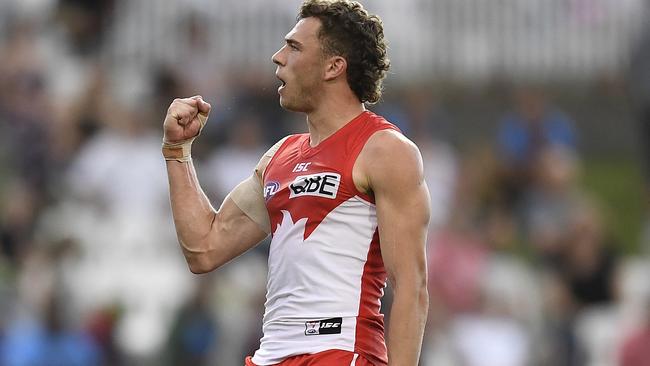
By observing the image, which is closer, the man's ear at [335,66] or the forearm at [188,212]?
the man's ear at [335,66]

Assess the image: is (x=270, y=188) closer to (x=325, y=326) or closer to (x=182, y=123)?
(x=182, y=123)

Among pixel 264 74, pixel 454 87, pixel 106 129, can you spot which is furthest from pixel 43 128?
pixel 454 87

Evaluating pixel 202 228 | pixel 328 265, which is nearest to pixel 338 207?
pixel 328 265

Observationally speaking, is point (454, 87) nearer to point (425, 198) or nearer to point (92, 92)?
point (92, 92)

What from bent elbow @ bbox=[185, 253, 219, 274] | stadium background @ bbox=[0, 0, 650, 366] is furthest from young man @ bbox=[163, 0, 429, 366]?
stadium background @ bbox=[0, 0, 650, 366]

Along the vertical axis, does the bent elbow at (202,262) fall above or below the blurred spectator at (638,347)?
above

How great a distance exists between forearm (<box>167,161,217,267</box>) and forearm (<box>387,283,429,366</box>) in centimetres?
119

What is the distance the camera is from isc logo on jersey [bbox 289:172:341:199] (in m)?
6.14

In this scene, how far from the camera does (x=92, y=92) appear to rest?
1499cm

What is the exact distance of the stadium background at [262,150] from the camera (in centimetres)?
1280

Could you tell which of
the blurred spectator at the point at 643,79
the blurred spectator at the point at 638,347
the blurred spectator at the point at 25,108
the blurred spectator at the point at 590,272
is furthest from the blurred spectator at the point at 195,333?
the blurred spectator at the point at 643,79

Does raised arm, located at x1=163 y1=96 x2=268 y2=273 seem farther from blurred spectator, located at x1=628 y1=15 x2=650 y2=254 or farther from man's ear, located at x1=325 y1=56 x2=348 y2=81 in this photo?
blurred spectator, located at x1=628 y1=15 x2=650 y2=254

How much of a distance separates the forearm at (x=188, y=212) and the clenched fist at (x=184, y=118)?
0.18 metres

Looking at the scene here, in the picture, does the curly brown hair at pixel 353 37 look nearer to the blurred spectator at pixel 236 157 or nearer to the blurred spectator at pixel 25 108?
the blurred spectator at pixel 236 157
